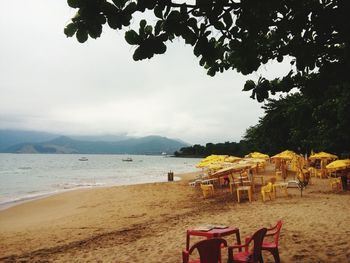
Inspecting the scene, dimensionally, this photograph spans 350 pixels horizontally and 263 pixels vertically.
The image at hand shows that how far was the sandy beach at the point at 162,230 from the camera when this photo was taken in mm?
7418

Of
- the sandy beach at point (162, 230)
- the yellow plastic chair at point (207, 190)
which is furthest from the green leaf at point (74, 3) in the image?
the yellow plastic chair at point (207, 190)

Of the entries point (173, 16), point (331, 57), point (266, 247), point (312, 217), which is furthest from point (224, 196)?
point (173, 16)

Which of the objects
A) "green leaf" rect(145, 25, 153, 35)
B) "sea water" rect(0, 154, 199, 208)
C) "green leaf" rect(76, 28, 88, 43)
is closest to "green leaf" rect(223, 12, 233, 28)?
"green leaf" rect(145, 25, 153, 35)

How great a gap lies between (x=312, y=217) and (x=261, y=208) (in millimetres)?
2571

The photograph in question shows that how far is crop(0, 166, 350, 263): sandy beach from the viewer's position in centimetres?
742

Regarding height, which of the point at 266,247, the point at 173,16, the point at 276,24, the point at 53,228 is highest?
the point at 276,24

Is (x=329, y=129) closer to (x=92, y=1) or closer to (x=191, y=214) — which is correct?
(x=191, y=214)

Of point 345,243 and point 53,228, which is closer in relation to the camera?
point 345,243

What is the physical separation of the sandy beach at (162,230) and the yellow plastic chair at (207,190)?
1.42 metres

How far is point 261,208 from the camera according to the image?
12445 mm

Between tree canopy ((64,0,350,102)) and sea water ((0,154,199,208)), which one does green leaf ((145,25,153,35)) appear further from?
sea water ((0,154,199,208))

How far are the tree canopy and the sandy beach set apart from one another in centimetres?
378

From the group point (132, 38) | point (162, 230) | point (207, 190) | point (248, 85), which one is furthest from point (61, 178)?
point (132, 38)

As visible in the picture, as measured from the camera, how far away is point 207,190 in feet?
59.9
